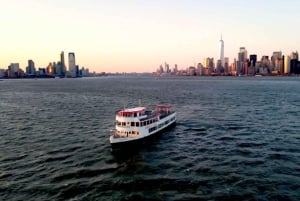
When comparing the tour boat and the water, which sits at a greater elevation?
the tour boat

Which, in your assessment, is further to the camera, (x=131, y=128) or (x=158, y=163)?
(x=131, y=128)

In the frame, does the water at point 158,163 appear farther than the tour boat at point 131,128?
No

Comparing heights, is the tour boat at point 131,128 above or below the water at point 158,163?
A: above

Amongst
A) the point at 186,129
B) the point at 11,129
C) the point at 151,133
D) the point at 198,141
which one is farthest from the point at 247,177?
the point at 11,129

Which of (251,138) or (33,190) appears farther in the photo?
(251,138)

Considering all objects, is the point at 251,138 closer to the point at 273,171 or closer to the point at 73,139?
the point at 273,171

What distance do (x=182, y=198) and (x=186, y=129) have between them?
44837 millimetres

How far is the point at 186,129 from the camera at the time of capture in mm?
85875

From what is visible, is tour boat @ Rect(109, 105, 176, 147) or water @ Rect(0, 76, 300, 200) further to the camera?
tour boat @ Rect(109, 105, 176, 147)

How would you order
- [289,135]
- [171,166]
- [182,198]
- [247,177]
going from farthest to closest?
[289,135] < [171,166] < [247,177] < [182,198]

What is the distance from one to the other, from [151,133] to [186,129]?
48.1 ft

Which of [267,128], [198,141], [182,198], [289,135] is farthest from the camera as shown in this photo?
[267,128]

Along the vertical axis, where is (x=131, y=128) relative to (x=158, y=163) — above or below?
above

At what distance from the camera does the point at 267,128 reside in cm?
8431
